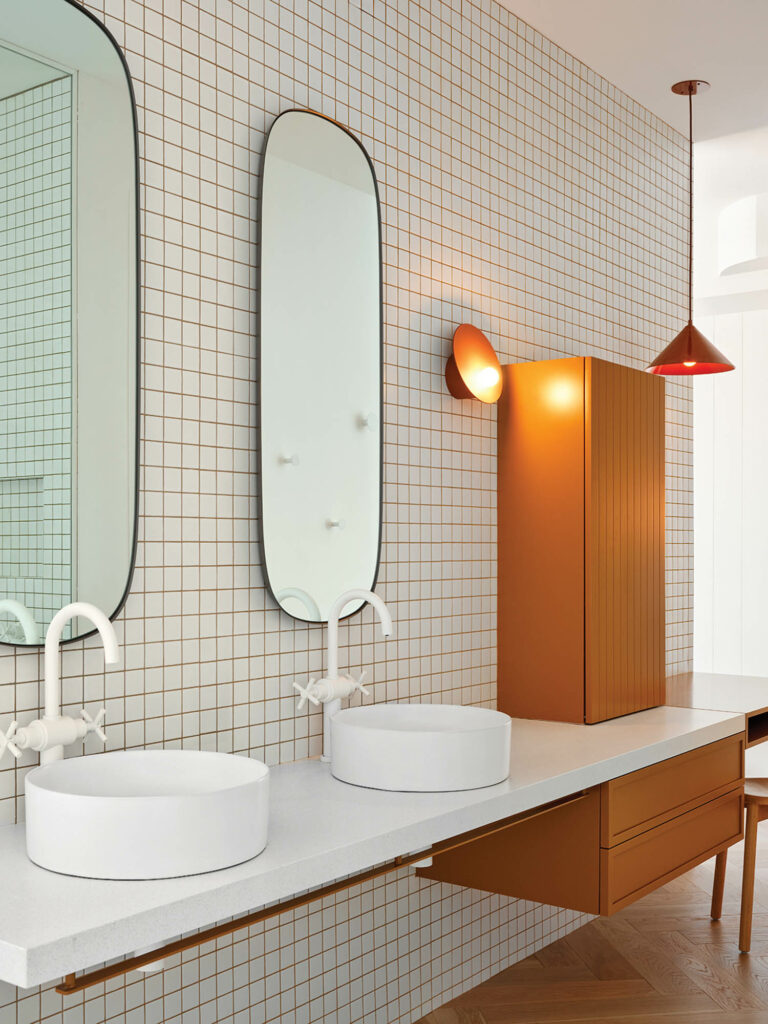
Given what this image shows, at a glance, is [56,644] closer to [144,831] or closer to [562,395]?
[144,831]

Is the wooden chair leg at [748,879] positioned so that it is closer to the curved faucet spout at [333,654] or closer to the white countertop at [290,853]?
the white countertop at [290,853]

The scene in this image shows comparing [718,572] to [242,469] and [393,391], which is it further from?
[242,469]

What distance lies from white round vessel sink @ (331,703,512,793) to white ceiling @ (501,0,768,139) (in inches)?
84.6

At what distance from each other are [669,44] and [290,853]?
2.78 metres

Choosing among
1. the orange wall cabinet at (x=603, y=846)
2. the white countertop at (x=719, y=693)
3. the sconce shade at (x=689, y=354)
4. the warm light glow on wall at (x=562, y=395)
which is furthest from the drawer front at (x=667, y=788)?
the sconce shade at (x=689, y=354)

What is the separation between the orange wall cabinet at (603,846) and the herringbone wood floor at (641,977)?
454mm

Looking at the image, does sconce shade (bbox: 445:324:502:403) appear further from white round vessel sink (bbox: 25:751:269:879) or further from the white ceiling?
white round vessel sink (bbox: 25:751:269:879)

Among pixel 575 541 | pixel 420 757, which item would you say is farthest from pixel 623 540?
pixel 420 757

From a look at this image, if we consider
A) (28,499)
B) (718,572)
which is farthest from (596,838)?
(718,572)

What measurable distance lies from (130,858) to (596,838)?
1255mm

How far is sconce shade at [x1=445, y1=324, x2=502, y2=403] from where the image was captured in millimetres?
2652

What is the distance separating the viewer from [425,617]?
2.69 metres

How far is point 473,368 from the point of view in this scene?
2.67 m

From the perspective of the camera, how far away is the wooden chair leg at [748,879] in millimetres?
3221
